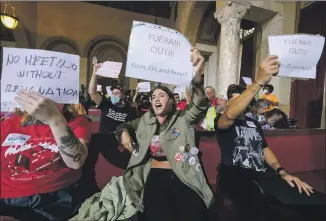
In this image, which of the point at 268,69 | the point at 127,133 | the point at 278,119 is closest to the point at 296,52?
the point at 268,69

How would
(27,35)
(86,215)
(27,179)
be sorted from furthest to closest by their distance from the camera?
(27,35)
(86,215)
(27,179)

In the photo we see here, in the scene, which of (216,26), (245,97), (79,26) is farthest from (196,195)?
(79,26)

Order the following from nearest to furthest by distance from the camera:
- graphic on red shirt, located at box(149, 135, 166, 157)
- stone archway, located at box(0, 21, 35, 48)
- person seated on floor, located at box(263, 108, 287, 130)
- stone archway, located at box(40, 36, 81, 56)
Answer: graphic on red shirt, located at box(149, 135, 166, 157), person seated on floor, located at box(263, 108, 287, 130), stone archway, located at box(0, 21, 35, 48), stone archway, located at box(40, 36, 81, 56)

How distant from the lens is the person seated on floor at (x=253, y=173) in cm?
→ 155

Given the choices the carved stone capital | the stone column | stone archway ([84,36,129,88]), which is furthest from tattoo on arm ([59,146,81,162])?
stone archway ([84,36,129,88])

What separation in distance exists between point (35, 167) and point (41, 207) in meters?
0.25

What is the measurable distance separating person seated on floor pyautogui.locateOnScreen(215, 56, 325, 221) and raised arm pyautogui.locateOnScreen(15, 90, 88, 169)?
98 centimetres

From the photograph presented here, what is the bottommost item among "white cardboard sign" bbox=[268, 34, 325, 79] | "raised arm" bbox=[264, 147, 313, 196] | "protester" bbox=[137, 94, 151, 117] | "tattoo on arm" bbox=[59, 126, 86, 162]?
"raised arm" bbox=[264, 147, 313, 196]

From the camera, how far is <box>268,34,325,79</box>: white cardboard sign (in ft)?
5.96

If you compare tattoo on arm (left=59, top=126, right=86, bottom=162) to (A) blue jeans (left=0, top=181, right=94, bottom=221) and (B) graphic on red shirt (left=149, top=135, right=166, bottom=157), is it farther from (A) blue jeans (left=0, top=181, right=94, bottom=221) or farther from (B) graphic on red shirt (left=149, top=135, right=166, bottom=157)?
(B) graphic on red shirt (left=149, top=135, right=166, bottom=157)

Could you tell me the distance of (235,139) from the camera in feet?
5.81

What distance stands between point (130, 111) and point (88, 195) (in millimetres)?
1445

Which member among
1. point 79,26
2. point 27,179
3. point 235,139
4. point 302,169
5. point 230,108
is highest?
point 79,26

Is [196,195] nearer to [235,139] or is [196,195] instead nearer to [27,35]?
[235,139]
